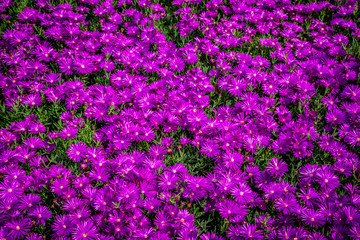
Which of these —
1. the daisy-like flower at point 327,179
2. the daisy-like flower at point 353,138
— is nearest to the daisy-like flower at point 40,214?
the daisy-like flower at point 327,179

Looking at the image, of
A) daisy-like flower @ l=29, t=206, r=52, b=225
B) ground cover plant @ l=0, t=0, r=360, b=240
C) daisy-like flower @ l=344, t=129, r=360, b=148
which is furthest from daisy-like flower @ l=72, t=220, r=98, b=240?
daisy-like flower @ l=344, t=129, r=360, b=148

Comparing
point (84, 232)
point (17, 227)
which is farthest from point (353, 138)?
point (17, 227)

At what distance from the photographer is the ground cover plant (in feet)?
7.15

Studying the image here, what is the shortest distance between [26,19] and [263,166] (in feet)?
11.4

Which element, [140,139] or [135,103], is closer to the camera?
[140,139]

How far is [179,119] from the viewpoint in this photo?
2.78 meters

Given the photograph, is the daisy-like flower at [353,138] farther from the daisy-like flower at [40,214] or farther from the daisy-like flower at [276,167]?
the daisy-like flower at [40,214]

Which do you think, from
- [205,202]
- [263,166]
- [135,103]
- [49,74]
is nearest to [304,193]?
[263,166]

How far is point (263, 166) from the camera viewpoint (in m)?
2.58

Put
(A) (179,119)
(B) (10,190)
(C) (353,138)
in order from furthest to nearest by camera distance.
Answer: (A) (179,119) < (C) (353,138) < (B) (10,190)

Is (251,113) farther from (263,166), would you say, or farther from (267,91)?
(263,166)

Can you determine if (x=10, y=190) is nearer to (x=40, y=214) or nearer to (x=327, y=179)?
(x=40, y=214)

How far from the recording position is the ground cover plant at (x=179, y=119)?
2.18m

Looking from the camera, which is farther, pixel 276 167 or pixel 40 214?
pixel 276 167
